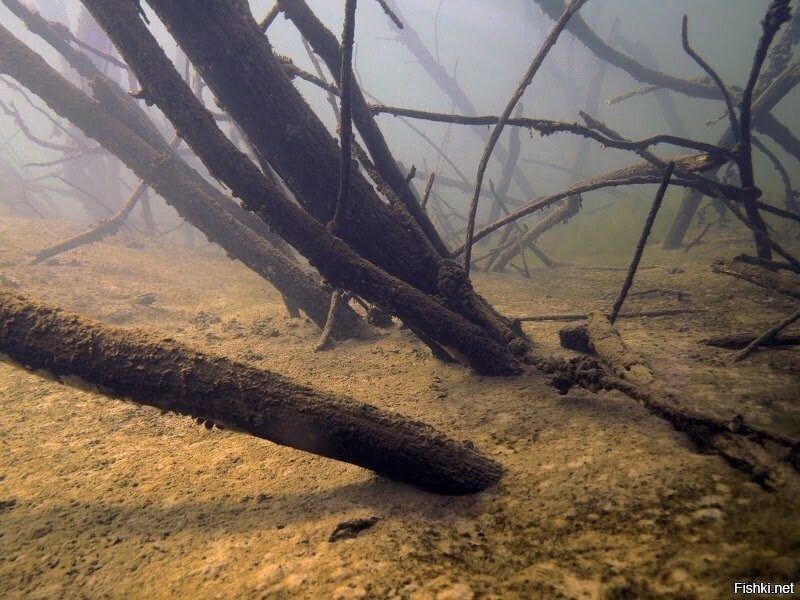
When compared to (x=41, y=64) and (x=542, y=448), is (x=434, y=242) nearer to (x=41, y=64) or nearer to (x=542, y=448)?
(x=542, y=448)

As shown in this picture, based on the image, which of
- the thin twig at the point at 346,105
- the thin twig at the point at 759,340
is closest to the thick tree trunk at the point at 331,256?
the thin twig at the point at 346,105

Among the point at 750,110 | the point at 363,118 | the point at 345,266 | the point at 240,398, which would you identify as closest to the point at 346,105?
the point at 363,118

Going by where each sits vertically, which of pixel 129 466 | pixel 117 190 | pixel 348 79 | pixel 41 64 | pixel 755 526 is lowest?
pixel 129 466

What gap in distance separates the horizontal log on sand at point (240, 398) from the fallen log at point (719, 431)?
707mm

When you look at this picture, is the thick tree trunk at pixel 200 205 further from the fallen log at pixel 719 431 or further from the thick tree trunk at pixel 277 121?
the fallen log at pixel 719 431

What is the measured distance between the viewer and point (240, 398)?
1494 mm

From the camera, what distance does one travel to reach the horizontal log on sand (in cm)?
148

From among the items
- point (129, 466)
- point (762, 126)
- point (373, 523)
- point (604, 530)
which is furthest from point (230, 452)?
point (762, 126)

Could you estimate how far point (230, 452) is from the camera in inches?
78.5

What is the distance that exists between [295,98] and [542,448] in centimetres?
244

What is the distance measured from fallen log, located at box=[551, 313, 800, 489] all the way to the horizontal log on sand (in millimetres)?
707

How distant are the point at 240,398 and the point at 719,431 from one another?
69.7 inches

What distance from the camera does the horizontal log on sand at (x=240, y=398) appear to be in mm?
1478

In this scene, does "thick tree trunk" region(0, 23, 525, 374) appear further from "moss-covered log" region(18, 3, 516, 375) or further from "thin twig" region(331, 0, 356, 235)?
"thin twig" region(331, 0, 356, 235)
